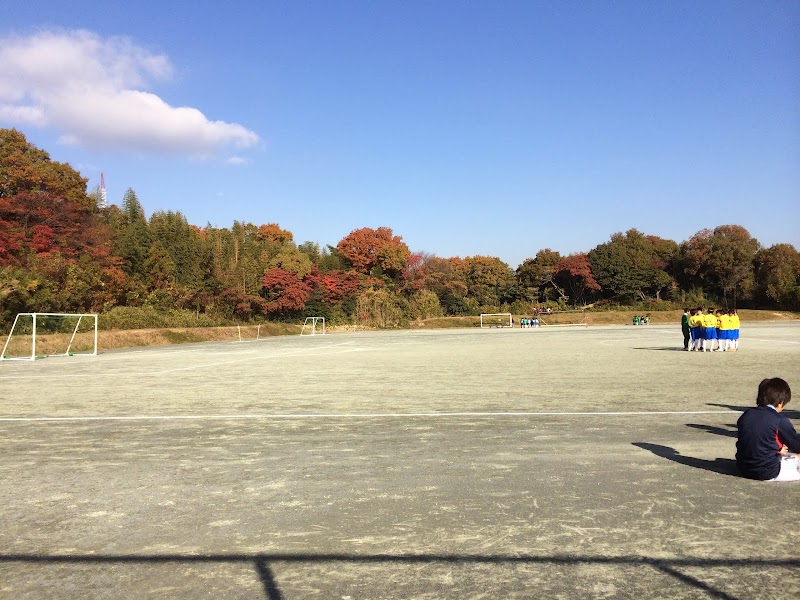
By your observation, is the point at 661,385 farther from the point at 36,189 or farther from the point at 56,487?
the point at 36,189

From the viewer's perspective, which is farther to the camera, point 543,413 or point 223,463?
point 543,413

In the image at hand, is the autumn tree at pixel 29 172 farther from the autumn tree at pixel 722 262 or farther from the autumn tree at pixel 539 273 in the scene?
the autumn tree at pixel 722 262

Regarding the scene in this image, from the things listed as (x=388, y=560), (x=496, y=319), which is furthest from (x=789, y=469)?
(x=496, y=319)

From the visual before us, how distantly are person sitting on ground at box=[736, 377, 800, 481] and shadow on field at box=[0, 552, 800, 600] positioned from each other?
5.76 ft

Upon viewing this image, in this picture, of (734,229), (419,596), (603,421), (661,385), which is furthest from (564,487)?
(734,229)

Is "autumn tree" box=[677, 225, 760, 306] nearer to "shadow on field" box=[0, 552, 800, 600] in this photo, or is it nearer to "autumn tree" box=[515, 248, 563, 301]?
"autumn tree" box=[515, 248, 563, 301]

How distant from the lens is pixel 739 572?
3377 millimetres

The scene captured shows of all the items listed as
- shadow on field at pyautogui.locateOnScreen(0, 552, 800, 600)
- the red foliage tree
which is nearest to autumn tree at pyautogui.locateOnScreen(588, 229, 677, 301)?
the red foliage tree

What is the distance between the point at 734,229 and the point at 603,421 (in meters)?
63.6

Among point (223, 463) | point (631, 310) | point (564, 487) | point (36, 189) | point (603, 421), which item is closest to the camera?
point (564, 487)

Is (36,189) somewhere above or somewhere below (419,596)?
above

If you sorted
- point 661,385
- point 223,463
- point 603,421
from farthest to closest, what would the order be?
point 661,385 < point 603,421 < point 223,463

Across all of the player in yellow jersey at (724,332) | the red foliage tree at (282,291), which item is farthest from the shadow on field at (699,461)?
the red foliage tree at (282,291)

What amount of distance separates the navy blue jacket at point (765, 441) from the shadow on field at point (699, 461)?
11.0 inches
